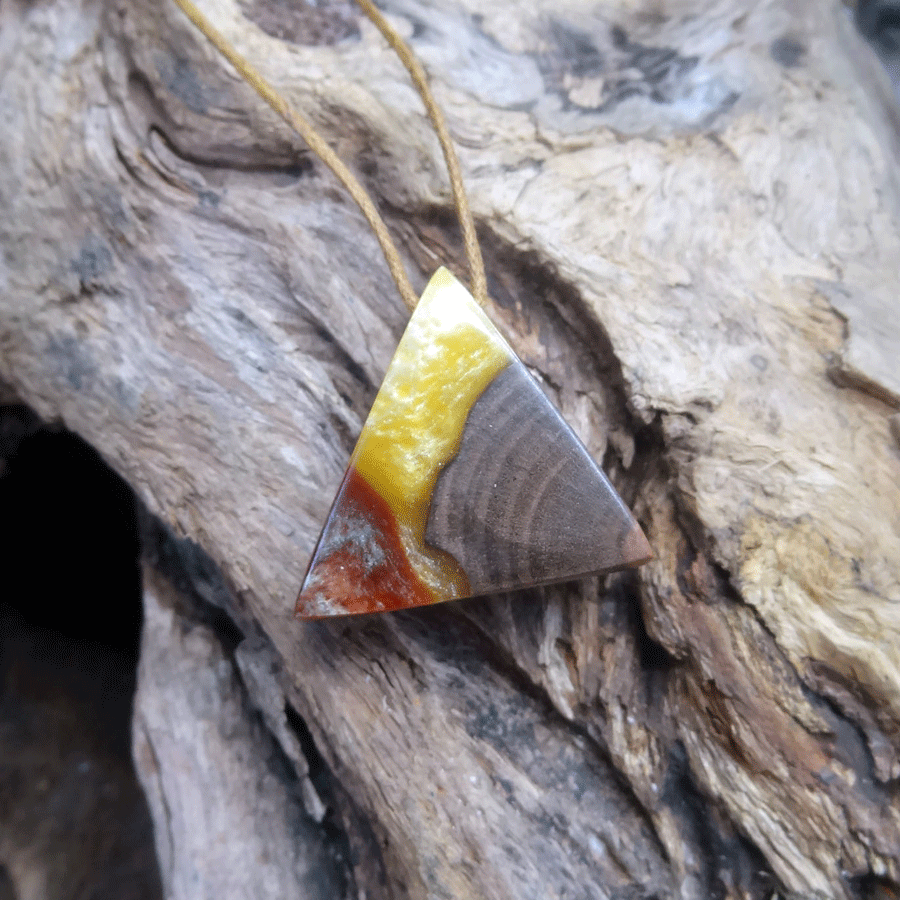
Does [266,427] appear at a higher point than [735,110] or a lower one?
lower

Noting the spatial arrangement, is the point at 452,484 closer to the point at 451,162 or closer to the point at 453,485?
the point at 453,485

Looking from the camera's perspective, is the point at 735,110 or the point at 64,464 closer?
the point at 735,110

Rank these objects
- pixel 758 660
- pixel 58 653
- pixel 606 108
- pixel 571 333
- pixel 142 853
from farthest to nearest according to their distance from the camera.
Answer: pixel 58 653 → pixel 142 853 → pixel 606 108 → pixel 571 333 → pixel 758 660

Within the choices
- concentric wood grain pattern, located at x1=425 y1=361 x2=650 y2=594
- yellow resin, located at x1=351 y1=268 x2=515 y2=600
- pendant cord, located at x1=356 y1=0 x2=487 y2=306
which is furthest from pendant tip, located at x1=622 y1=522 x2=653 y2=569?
pendant cord, located at x1=356 y1=0 x2=487 y2=306

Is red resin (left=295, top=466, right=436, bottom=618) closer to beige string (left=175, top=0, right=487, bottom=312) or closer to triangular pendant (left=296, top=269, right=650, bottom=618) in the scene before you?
triangular pendant (left=296, top=269, right=650, bottom=618)

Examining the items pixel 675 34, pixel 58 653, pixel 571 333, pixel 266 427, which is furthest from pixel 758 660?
pixel 58 653

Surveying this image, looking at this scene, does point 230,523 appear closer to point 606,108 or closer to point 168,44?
point 168,44
